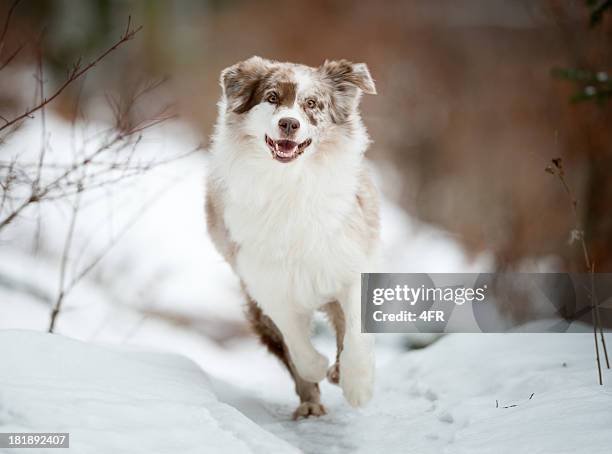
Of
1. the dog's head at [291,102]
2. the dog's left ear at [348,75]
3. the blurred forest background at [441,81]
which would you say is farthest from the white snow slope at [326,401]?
the blurred forest background at [441,81]

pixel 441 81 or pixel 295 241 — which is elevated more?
pixel 441 81

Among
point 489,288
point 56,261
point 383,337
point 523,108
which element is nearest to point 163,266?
point 56,261

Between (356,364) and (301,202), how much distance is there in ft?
2.96

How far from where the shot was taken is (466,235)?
9.59 metres

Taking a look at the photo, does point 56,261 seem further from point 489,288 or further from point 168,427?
point 168,427

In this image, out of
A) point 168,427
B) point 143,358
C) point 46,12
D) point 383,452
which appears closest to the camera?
point 168,427

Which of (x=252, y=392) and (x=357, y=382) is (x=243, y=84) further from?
(x=252, y=392)

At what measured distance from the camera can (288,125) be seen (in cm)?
303

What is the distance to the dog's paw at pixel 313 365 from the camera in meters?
3.46

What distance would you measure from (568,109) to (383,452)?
557 centimetres

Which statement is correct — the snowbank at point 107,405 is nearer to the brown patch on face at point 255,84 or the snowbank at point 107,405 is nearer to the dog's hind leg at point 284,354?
the dog's hind leg at point 284,354

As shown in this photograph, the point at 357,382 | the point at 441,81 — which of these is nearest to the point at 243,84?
the point at 357,382

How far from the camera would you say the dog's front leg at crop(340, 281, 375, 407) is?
128 inches

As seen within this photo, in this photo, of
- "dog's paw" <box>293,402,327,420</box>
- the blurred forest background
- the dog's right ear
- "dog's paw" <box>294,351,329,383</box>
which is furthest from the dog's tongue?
the blurred forest background
